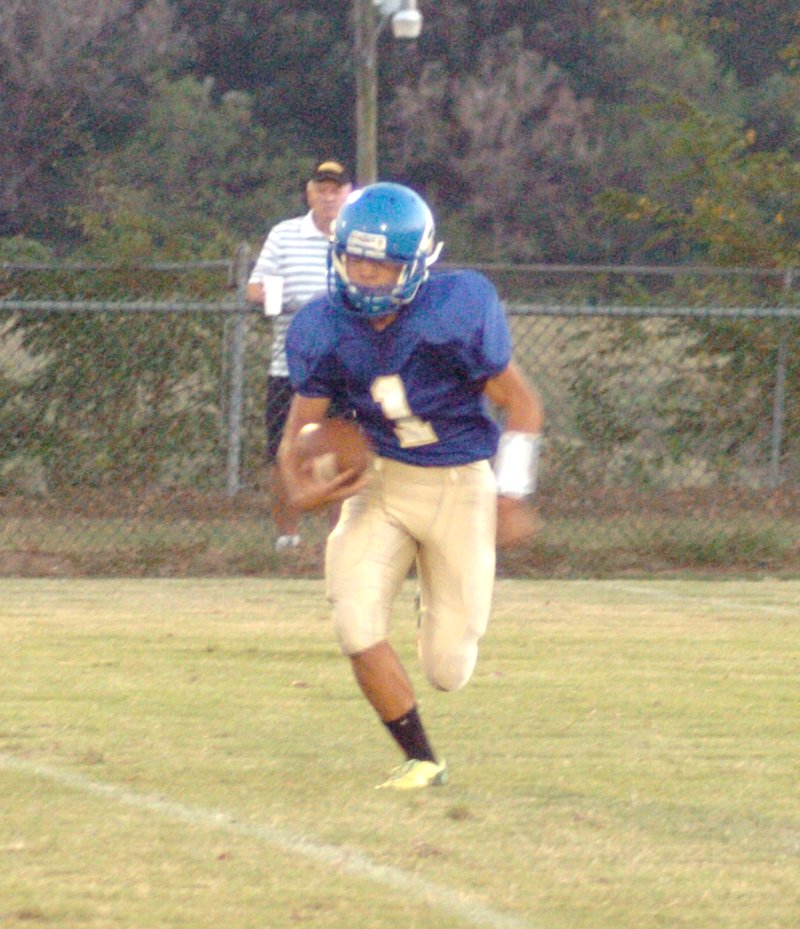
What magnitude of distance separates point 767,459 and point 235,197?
Result: 23.7 metres

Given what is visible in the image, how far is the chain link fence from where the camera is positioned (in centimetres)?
1071

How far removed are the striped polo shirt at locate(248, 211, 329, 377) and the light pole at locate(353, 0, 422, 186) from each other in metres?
5.01

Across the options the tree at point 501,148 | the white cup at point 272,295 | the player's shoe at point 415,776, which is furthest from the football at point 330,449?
the tree at point 501,148

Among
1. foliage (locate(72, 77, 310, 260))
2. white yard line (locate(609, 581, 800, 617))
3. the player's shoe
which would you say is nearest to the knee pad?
the player's shoe

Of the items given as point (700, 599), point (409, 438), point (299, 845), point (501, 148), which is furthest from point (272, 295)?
point (501, 148)

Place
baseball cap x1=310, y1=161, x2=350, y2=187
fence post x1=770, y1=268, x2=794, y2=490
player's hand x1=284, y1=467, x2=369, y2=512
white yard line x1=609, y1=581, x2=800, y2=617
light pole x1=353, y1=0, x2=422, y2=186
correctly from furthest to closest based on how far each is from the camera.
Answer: light pole x1=353, y1=0, x2=422, y2=186, fence post x1=770, y1=268, x2=794, y2=490, baseball cap x1=310, y1=161, x2=350, y2=187, white yard line x1=609, y1=581, x2=800, y2=617, player's hand x1=284, y1=467, x2=369, y2=512

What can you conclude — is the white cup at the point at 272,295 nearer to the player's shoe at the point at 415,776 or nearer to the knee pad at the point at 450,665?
the knee pad at the point at 450,665

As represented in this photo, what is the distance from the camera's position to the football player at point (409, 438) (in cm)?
505

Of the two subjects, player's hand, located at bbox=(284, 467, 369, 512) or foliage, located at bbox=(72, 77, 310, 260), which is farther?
foliage, located at bbox=(72, 77, 310, 260)

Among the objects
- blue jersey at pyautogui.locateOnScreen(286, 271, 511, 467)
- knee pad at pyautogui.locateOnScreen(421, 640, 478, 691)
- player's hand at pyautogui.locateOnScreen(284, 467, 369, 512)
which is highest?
blue jersey at pyautogui.locateOnScreen(286, 271, 511, 467)

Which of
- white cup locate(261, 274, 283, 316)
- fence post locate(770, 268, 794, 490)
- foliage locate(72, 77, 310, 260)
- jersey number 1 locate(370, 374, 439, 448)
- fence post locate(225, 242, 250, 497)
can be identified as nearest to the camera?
jersey number 1 locate(370, 374, 439, 448)

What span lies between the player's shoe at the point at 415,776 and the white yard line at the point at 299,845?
1.73 ft

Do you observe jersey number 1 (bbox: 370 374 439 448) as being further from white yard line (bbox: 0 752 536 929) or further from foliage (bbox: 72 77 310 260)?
foliage (bbox: 72 77 310 260)

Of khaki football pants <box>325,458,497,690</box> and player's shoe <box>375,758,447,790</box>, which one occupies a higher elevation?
khaki football pants <box>325,458,497,690</box>
